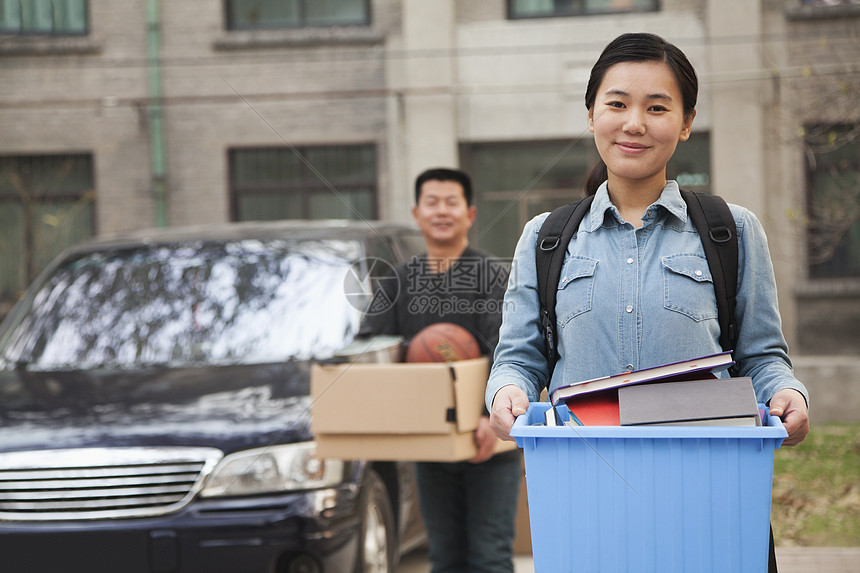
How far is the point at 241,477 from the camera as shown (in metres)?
3.88

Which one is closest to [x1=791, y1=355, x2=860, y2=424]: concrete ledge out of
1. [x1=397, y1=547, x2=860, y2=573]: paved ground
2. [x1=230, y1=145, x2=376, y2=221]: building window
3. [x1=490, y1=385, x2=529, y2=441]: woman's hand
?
[x1=397, y1=547, x2=860, y2=573]: paved ground

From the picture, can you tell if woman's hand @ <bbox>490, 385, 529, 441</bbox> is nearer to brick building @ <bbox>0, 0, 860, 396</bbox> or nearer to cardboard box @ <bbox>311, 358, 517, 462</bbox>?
cardboard box @ <bbox>311, 358, 517, 462</bbox>

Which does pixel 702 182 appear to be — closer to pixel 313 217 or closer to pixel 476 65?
pixel 476 65

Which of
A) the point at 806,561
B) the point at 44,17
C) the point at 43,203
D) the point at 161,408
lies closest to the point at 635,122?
the point at 161,408

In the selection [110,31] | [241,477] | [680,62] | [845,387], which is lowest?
[845,387]

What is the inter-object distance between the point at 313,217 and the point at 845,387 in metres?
6.93

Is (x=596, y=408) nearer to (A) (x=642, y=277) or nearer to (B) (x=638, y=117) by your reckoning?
(A) (x=642, y=277)

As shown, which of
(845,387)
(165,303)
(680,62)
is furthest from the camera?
(845,387)

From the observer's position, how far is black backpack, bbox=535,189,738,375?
2244 millimetres

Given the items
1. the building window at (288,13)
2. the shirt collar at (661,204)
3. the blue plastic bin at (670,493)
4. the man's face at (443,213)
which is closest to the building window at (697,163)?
the building window at (288,13)

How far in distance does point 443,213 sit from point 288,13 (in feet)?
33.4

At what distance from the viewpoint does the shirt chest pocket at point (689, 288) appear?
7.27 ft

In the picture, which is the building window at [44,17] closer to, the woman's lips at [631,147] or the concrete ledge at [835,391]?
the concrete ledge at [835,391]

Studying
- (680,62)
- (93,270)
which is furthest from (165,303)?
(680,62)
